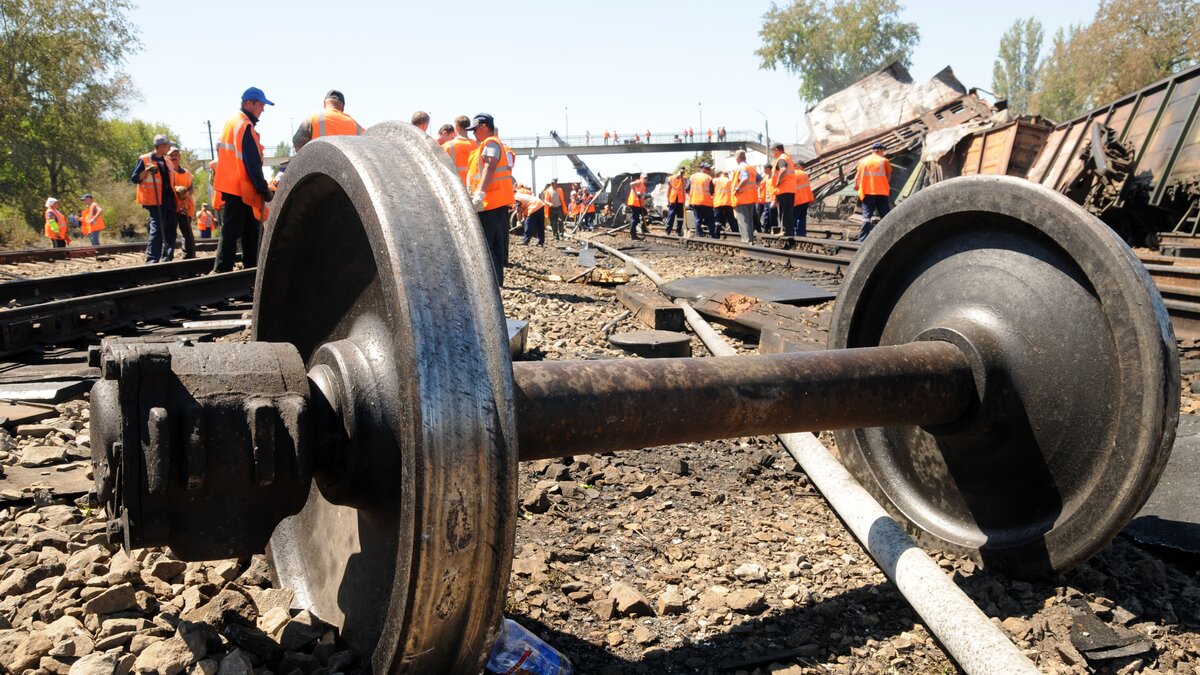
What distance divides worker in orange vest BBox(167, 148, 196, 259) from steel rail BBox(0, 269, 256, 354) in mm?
4523

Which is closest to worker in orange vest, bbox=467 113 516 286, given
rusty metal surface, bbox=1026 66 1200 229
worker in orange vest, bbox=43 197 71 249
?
rusty metal surface, bbox=1026 66 1200 229

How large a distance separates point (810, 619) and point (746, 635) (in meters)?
0.21

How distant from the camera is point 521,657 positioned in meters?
1.84

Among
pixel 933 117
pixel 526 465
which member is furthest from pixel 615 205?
pixel 526 465

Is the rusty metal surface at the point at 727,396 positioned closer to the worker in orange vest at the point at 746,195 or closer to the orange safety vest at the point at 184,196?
the orange safety vest at the point at 184,196

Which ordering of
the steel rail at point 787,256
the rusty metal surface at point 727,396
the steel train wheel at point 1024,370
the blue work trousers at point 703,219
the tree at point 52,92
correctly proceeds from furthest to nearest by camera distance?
the tree at point 52,92, the blue work trousers at point 703,219, the steel rail at point 787,256, the steel train wheel at point 1024,370, the rusty metal surface at point 727,396

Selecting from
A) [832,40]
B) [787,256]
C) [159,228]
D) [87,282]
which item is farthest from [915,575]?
[832,40]

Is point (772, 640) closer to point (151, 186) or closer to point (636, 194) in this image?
point (151, 186)

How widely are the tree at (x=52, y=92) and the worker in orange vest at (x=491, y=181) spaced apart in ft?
120

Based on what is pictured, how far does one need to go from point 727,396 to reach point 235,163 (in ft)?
20.6

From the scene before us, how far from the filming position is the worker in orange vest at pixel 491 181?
6.99 meters

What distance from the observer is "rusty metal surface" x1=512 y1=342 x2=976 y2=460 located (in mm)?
1810

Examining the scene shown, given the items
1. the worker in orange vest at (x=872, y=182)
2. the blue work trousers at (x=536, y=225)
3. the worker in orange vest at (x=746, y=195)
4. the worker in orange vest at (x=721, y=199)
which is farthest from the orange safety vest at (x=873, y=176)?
the blue work trousers at (x=536, y=225)

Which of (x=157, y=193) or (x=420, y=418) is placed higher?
(x=157, y=193)
